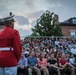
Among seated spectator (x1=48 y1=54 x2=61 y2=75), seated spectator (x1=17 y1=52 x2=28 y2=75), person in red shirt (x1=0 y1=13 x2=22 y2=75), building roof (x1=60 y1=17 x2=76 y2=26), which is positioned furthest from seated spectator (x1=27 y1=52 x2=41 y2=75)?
building roof (x1=60 y1=17 x2=76 y2=26)

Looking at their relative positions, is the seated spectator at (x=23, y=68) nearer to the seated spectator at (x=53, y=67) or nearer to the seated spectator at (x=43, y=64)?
the seated spectator at (x=43, y=64)

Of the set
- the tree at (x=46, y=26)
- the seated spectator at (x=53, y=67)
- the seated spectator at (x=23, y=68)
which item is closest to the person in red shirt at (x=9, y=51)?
the seated spectator at (x=23, y=68)

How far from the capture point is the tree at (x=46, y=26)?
4081 cm

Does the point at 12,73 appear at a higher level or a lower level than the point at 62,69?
higher

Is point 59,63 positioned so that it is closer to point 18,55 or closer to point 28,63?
point 28,63

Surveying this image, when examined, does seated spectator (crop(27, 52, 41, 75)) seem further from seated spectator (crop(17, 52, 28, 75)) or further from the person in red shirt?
the person in red shirt

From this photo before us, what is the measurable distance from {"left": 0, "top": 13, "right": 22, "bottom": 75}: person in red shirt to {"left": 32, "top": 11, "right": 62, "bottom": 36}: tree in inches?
1414

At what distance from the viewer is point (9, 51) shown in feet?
15.2

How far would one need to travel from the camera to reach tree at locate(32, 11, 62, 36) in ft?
134

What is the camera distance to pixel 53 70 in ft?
39.3

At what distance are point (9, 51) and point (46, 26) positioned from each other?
3729 cm

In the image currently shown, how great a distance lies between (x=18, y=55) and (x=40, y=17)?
38040 millimetres

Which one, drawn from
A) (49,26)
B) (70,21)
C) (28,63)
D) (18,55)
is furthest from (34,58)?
(70,21)

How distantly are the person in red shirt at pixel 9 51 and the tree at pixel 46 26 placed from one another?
1414 inches
